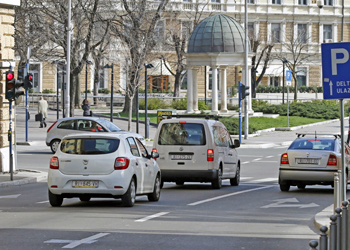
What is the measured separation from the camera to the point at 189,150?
17.7 m

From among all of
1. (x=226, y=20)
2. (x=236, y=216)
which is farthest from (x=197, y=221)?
(x=226, y=20)

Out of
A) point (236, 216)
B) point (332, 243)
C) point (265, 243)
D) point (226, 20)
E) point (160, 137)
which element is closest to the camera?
point (332, 243)

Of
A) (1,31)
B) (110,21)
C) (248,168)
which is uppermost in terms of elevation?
(110,21)

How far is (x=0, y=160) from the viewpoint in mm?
21375

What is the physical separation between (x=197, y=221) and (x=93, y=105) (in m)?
50.8

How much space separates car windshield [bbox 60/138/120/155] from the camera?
43.9 ft

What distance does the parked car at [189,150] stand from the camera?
17.7 meters

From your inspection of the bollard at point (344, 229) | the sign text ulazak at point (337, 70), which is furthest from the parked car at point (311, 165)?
the bollard at point (344, 229)

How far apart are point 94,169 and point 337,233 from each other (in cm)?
739

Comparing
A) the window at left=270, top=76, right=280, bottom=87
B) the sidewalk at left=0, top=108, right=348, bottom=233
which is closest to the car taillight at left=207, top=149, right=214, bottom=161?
the sidewalk at left=0, top=108, right=348, bottom=233

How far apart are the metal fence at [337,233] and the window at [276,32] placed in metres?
78.1

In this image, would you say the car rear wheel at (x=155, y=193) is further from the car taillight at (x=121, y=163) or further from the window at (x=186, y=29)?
the window at (x=186, y=29)

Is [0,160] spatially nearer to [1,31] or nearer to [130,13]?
[1,31]

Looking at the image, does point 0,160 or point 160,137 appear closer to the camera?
point 160,137
